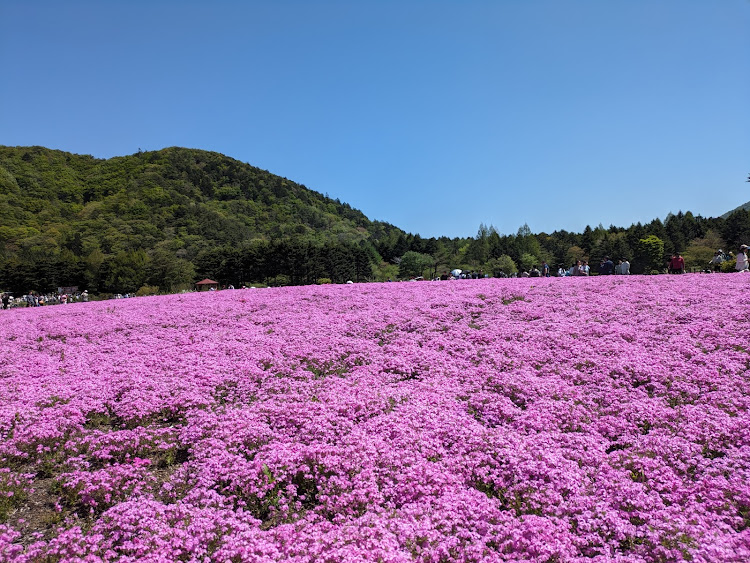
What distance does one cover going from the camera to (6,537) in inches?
178

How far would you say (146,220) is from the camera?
12825cm

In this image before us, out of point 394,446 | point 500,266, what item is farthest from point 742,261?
point 500,266

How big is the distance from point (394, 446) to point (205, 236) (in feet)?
431

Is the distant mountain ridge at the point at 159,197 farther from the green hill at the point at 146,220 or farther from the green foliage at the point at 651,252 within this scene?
the green foliage at the point at 651,252

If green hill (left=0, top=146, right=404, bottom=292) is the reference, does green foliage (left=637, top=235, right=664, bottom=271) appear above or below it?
below

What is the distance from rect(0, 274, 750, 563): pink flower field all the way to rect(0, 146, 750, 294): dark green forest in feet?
161

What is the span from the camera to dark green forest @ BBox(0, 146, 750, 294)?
83.5 meters

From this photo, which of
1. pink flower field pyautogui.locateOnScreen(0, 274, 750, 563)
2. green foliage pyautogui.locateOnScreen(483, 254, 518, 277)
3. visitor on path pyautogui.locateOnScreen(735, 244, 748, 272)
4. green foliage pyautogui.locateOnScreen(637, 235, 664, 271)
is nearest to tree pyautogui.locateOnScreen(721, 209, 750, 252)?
green foliage pyautogui.locateOnScreen(637, 235, 664, 271)

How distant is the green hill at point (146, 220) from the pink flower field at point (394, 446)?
69.0 meters

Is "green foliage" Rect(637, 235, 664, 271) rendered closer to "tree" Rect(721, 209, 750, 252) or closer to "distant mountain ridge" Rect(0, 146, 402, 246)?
"tree" Rect(721, 209, 750, 252)

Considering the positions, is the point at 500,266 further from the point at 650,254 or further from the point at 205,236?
the point at 205,236

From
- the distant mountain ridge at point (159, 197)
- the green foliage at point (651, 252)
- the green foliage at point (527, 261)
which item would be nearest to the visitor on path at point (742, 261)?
the green foliage at point (651, 252)

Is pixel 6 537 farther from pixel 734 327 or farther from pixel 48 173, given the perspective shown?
pixel 48 173

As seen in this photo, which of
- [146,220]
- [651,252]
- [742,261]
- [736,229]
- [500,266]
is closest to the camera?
[742,261]
